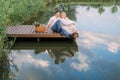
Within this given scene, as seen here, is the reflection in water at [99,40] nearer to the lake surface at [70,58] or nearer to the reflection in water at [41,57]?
the lake surface at [70,58]

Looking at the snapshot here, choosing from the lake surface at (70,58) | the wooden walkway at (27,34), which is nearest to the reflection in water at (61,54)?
the lake surface at (70,58)

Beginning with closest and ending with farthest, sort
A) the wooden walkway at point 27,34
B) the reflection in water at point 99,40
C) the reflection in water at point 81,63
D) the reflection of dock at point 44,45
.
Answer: the reflection in water at point 81,63 < the reflection of dock at point 44,45 < the reflection in water at point 99,40 < the wooden walkway at point 27,34

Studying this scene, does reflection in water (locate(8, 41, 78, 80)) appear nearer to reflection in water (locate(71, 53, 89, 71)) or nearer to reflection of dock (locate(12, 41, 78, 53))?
reflection of dock (locate(12, 41, 78, 53))

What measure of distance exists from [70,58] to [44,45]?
1779mm

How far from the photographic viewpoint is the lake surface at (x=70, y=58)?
7309 mm

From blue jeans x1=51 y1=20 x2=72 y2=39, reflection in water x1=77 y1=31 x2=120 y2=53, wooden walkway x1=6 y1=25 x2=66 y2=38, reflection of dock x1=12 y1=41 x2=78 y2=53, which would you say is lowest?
reflection in water x1=77 y1=31 x2=120 y2=53

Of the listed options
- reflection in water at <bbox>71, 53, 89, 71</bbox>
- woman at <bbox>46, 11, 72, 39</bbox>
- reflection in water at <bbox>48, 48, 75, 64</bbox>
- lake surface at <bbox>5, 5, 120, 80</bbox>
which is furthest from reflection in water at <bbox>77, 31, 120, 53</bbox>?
reflection in water at <bbox>71, 53, 89, 71</bbox>

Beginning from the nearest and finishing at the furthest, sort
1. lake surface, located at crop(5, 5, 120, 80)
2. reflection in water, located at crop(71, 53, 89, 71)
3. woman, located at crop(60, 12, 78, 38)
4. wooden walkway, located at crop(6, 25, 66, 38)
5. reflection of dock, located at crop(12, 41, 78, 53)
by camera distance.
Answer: lake surface, located at crop(5, 5, 120, 80) → reflection in water, located at crop(71, 53, 89, 71) → reflection of dock, located at crop(12, 41, 78, 53) → woman, located at crop(60, 12, 78, 38) → wooden walkway, located at crop(6, 25, 66, 38)

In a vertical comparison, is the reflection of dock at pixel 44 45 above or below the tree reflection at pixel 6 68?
below

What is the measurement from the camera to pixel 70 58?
29.0 feet

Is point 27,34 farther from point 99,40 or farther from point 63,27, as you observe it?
point 99,40

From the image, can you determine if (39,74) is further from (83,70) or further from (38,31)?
(38,31)

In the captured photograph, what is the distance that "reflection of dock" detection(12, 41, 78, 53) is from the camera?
10.0m

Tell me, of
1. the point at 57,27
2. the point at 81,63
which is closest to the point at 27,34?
the point at 57,27
